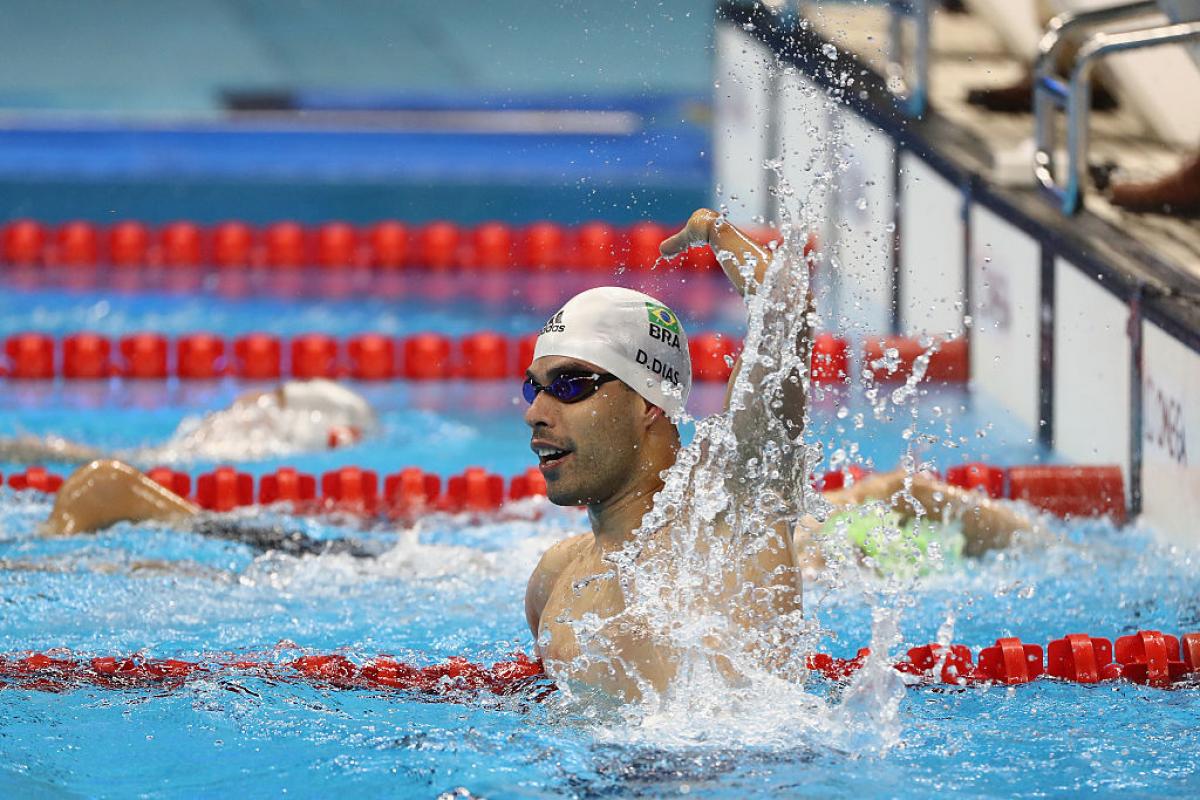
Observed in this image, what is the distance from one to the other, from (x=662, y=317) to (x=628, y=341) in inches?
3.4

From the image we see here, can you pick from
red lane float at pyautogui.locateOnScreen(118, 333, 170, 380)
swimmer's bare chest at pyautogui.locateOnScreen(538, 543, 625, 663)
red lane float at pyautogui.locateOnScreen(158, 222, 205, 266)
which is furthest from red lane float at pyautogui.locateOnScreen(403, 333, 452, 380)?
swimmer's bare chest at pyautogui.locateOnScreen(538, 543, 625, 663)

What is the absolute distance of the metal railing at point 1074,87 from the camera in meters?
4.57

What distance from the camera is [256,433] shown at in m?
5.50

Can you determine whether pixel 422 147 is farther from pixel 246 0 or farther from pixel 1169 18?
pixel 1169 18

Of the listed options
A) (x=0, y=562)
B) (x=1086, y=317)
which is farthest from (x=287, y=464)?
(x=1086, y=317)

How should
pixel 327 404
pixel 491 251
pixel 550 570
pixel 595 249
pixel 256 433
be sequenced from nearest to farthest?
pixel 550 570, pixel 256 433, pixel 327 404, pixel 595 249, pixel 491 251

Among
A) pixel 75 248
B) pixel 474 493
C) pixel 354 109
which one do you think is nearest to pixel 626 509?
pixel 474 493

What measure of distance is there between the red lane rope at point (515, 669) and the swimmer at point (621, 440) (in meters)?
0.35

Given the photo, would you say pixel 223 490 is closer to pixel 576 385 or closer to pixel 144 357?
pixel 144 357

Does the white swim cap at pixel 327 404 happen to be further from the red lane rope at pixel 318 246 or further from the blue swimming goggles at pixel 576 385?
the blue swimming goggles at pixel 576 385

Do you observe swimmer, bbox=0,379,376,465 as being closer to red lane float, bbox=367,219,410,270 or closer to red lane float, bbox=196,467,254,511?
red lane float, bbox=196,467,254,511

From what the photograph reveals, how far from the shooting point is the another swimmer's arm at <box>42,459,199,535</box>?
4234 millimetres

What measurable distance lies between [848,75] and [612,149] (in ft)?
9.87

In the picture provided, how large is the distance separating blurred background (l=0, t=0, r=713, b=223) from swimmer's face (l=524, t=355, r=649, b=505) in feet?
22.5
